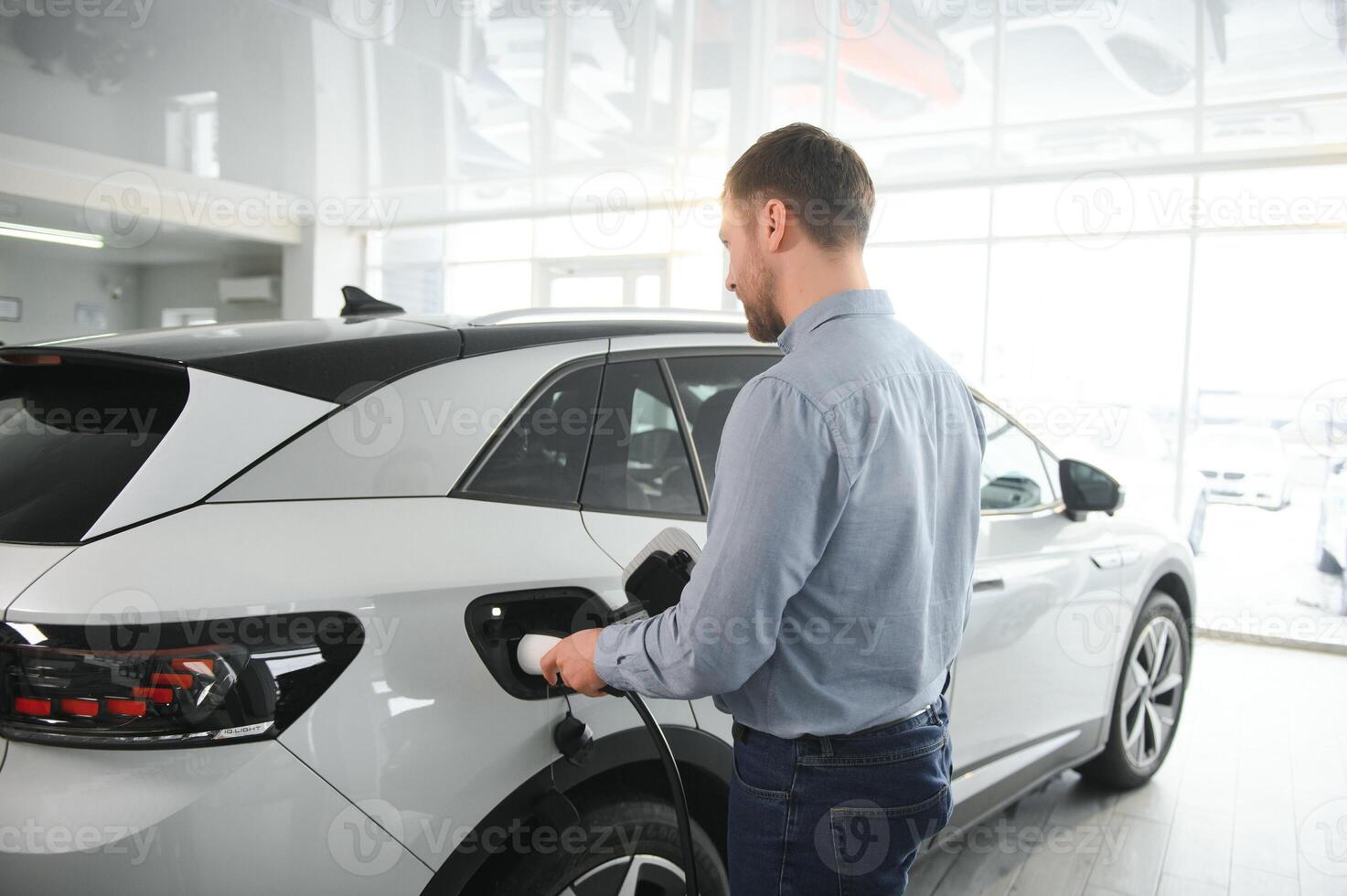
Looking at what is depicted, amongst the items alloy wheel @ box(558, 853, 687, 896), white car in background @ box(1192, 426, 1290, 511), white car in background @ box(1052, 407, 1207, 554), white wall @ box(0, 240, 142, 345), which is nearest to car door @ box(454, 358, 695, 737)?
alloy wheel @ box(558, 853, 687, 896)

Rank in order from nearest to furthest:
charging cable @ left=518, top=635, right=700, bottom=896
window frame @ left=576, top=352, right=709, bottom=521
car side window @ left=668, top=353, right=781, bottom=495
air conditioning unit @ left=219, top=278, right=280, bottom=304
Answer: charging cable @ left=518, top=635, right=700, bottom=896 → window frame @ left=576, top=352, right=709, bottom=521 → car side window @ left=668, top=353, right=781, bottom=495 → air conditioning unit @ left=219, top=278, right=280, bottom=304

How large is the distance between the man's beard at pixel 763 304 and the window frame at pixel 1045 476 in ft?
4.33

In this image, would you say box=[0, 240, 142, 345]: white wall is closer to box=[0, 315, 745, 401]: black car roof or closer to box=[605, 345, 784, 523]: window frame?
box=[0, 315, 745, 401]: black car roof

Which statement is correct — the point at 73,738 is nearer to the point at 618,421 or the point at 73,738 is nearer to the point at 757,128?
the point at 618,421

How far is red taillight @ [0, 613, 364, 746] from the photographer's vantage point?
3.72ft

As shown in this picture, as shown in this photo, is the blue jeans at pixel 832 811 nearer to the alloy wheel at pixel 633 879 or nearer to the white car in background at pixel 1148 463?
the alloy wheel at pixel 633 879

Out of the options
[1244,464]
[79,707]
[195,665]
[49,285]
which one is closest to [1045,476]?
[195,665]

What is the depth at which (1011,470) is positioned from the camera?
9.11ft

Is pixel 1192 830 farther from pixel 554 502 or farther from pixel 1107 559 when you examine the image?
pixel 554 502

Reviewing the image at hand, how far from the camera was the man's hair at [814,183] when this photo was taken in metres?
1.28

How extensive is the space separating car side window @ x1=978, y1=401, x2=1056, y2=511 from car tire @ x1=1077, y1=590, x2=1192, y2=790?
692mm

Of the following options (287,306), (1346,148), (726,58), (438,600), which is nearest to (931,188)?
(726,58)

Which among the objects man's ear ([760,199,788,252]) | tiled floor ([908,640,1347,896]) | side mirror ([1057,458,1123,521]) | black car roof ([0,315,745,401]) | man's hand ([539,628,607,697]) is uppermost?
man's ear ([760,199,788,252])

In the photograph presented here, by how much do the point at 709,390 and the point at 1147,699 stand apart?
7.16 ft
